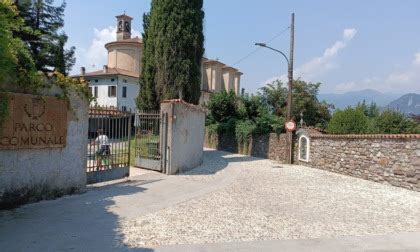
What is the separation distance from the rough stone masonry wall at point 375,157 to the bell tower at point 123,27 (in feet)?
142

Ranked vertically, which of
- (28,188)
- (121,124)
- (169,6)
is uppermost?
(169,6)

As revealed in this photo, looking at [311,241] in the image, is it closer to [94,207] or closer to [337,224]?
[337,224]

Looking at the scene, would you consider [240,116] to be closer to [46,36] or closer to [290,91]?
[290,91]

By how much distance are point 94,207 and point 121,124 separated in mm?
4173

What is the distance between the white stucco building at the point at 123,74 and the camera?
47.3 metres

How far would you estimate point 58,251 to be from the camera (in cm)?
568

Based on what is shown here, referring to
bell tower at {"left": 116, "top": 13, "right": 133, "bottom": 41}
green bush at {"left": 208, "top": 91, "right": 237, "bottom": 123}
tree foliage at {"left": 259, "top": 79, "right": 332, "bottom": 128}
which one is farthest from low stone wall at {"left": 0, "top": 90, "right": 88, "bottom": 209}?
bell tower at {"left": 116, "top": 13, "right": 133, "bottom": 41}

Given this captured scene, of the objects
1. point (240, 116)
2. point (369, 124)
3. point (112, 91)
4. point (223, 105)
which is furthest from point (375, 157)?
point (112, 91)

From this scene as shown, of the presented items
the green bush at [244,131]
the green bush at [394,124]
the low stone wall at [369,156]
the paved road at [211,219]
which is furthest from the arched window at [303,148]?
the paved road at [211,219]

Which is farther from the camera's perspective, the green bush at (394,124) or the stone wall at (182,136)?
the green bush at (394,124)

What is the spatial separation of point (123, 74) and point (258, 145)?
86.5 feet

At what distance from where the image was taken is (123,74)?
47344mm

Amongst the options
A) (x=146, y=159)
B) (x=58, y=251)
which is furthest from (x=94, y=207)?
(x=146, y=159)

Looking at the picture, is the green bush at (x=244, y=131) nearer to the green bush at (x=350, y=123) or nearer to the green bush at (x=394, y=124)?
the green bush at (x=350, y=123)
